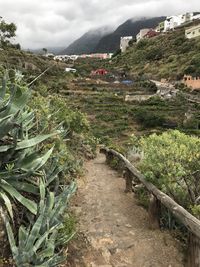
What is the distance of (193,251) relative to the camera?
5.30 meters

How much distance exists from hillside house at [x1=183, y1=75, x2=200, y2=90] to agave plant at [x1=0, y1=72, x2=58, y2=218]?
191 ft

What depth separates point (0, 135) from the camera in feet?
17.2

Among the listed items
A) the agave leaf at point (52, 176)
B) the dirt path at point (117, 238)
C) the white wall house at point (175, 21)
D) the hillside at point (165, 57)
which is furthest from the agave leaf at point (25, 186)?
the white wall house at point (175, 21)

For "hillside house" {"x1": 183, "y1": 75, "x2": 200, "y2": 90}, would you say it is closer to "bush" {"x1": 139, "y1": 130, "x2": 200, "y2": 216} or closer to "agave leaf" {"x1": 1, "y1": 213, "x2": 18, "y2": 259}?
"bush" {"x1": 139, "y1": 130, "x2": 200, "y2": 216}

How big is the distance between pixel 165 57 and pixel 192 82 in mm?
26223

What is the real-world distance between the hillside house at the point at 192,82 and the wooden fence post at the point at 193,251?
5806cm

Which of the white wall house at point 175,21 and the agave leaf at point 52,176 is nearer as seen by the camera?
the agave leaf at point 52,176

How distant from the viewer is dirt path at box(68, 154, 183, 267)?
18.8 ft

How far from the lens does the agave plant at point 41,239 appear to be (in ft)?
14.3

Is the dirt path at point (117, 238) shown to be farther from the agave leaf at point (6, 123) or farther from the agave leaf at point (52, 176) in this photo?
the agave leaf at point (6, 123)

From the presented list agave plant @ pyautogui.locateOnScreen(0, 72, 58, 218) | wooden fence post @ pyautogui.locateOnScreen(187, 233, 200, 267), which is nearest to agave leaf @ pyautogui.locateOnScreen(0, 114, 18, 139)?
agave plant @ pyautogui.locateOnScreen(0, 72, 58, 218)

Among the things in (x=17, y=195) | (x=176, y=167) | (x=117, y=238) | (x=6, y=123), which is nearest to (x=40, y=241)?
(x=17, y=195)

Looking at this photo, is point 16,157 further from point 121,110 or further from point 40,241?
point 121,110

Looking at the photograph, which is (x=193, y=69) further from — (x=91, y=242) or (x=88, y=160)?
(x=91, y=242)
